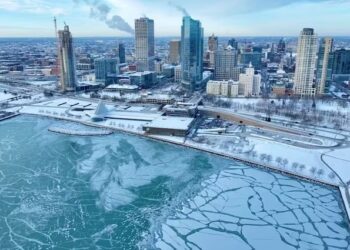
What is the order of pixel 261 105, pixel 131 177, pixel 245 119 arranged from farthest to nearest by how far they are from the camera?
pixel 261 105, pixel 245 119, pixel 131 177

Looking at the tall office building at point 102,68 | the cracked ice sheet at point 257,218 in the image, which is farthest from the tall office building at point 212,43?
the cracked ice sheet at point 257,218

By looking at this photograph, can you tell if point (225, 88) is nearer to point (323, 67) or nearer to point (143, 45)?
point (323, 67)

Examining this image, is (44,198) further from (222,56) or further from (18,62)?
(18,62)

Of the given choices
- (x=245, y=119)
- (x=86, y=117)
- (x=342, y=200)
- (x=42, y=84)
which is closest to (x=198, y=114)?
(x=245, y=119)

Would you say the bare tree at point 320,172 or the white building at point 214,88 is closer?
the bare tree at point 320,172

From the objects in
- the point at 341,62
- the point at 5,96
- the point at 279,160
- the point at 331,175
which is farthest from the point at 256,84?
the point at 5,96

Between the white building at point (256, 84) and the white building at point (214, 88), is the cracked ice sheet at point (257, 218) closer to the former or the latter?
the white building at point (214, 88)
